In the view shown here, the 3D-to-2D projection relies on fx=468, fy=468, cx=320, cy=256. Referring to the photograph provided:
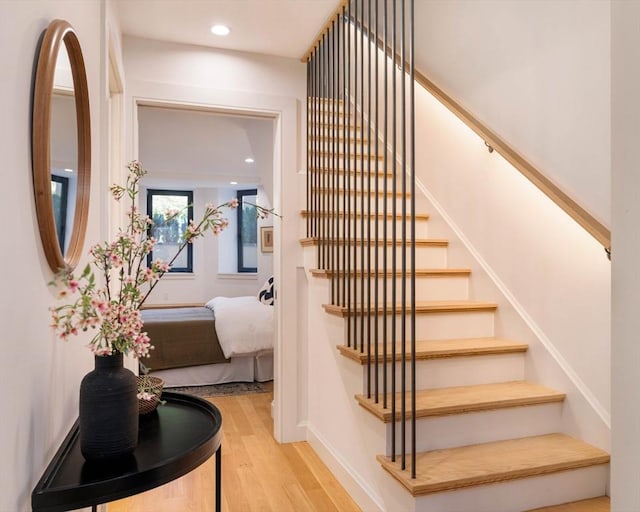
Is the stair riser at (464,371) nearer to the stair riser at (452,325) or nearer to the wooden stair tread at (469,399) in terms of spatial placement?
the wooden stair tread at (469,399)

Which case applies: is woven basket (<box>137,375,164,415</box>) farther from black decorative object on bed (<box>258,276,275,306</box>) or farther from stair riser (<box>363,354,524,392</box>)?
black decorative object on bed (<box>258,276,275,306</box>)

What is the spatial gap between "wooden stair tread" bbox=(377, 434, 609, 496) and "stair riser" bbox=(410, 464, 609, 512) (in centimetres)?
5

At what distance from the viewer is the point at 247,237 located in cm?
788

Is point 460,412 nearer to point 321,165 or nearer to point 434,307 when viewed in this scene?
point 434,307

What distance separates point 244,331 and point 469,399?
2627mm

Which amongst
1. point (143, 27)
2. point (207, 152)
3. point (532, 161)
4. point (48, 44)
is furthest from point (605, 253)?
point (207, 152)

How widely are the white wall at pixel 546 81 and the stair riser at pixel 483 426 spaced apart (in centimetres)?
88

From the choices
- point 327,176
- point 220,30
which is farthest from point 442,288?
point 220,30

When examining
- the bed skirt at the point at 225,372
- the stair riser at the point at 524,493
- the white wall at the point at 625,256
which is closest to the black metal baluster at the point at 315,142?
the stair riser at the point at 524,493

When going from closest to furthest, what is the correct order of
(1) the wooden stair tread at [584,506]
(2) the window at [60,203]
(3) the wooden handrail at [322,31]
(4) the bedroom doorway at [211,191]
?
(2) the window at [60,203], (1) the wooden stair tread at [584,506], (3) the wooden handrail at [322,31], (4) the bedroom doorway at [211,191]

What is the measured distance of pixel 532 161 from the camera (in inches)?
88.4

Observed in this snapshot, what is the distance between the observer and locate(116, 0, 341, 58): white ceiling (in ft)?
7.99

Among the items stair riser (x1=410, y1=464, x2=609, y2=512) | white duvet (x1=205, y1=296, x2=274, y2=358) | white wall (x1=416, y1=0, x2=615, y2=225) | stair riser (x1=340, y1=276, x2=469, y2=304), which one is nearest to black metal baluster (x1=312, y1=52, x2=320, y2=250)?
stair riser (x1=340, y1=276, x2=469, y2=304)

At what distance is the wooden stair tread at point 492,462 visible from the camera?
167 centimetres
